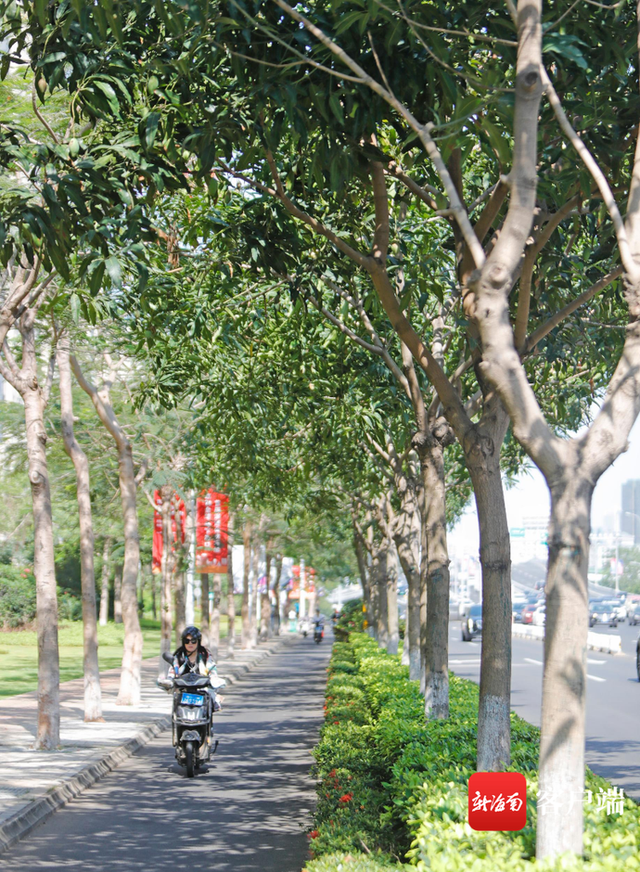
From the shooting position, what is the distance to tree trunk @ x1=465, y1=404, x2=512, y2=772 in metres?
6.87

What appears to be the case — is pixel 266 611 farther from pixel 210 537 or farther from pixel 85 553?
pixel 85 553

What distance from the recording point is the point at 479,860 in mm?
4602

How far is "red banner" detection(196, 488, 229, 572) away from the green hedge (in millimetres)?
16554

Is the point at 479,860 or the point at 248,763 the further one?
the point at 248,763

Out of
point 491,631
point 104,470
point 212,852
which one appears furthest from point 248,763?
point 104,470

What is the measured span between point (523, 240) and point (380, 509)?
75.7 feet

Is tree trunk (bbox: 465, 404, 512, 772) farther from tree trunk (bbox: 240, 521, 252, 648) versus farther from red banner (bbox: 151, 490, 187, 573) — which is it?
tree trunk (bbox: 240, 521, 252, 648)

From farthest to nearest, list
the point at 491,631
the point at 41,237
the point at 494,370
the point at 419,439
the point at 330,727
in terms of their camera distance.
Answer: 1. the point at 330,727
2. the point at 419,439
3. the point at 491,631
4. the point at 41,237
5. the point at 494,370

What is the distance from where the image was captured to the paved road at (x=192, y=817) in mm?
8375

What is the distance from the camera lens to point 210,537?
29.7 m

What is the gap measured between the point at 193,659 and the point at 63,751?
2.22 metres

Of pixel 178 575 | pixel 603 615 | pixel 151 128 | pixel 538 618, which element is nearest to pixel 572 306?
pixel 151 128

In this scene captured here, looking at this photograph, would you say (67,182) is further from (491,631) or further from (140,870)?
(140,870)

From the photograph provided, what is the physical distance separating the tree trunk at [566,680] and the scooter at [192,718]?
27.5 ft
